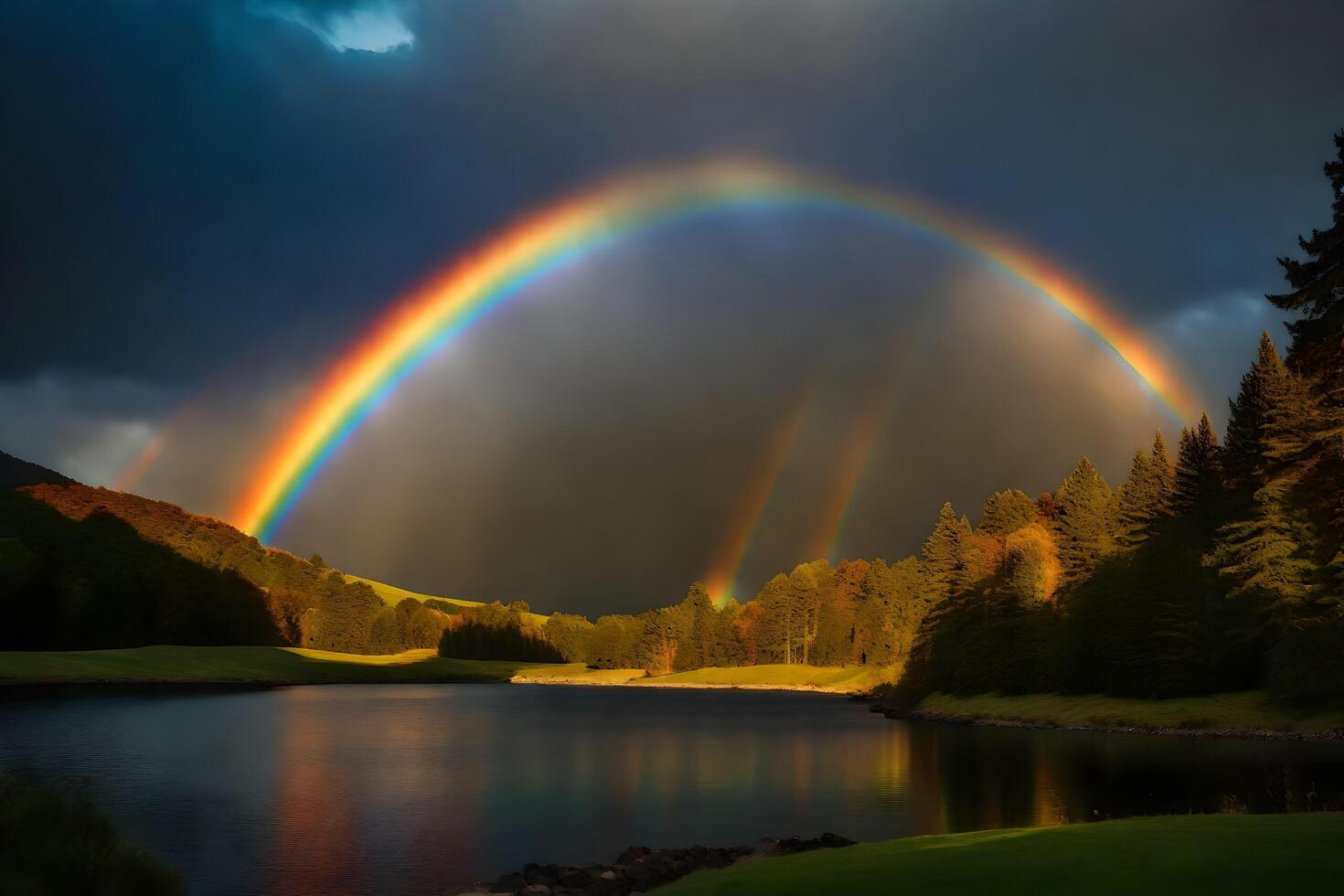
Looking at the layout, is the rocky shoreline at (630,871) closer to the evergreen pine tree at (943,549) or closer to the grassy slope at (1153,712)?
the grassy slope at (1153,712)

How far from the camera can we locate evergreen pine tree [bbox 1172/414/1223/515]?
9225 centimetres

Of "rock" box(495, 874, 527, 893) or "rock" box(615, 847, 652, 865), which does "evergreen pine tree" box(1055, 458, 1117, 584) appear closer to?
"rock" box(615, 847, 652, 865)

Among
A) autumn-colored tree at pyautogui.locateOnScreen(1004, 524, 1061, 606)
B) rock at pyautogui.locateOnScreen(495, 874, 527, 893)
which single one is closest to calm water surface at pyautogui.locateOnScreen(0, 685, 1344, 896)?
rock at pyautogui.locateOnScreen(495, 874, 527, 893)

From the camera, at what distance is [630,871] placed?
2612 cm

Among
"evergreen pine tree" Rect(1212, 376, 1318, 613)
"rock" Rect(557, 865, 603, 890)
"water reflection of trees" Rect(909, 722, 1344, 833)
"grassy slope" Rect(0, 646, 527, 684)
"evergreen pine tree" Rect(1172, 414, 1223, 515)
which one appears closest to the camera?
"rock" Rect(557, 865, 603, 890)

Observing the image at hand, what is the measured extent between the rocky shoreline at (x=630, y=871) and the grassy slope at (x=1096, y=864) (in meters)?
2.47

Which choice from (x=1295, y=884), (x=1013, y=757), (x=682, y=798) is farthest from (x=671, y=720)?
(x=1295, y=884)

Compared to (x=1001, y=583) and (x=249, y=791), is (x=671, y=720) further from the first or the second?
(x=249, y=791)

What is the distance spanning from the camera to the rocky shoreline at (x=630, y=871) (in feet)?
80.5

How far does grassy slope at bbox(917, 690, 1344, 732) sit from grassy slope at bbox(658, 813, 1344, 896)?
4752cm

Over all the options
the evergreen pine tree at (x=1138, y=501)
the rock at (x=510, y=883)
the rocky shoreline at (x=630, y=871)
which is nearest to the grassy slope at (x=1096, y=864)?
the rocky shoreline at (x=630, y=871)

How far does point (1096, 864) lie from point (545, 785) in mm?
37715

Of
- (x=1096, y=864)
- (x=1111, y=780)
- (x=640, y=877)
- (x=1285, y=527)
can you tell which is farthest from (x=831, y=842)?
(x=1285, y=527)

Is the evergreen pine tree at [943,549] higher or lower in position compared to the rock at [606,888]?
higher
